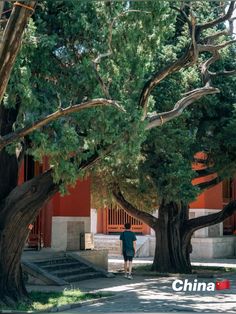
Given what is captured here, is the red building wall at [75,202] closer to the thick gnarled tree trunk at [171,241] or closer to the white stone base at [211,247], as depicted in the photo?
the thick gnarled tree trunk at [171,241]

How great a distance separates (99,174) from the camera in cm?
1858

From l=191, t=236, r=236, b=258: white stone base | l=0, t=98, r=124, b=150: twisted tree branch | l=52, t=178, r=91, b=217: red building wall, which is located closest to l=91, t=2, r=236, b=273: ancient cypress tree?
l=52, t=178, r=91, b=217: red building wall

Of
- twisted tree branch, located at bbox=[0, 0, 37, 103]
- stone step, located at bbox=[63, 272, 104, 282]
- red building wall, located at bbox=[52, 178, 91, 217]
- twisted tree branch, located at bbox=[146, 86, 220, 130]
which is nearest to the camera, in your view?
twisted tree branch, located at bbox=[0, 0, 37, 103]

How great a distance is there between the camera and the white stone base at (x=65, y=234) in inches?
734

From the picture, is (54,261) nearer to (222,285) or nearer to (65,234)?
(65,234)

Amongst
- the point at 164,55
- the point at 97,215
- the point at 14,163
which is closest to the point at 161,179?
the point at 164,55

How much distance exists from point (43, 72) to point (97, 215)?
66.6 feet

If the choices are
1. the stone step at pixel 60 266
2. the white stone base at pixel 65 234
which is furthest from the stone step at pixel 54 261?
the white stone base at pixel 65 234

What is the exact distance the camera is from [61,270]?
53.6 ft

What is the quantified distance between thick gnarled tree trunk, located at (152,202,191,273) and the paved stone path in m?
1.83

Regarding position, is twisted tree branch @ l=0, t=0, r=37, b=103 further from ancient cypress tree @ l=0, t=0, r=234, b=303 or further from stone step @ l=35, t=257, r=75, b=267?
stone step @ l=35, t=257, r=75, b=267

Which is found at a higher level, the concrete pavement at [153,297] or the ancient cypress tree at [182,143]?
the ancient cypress tree at [182,143]

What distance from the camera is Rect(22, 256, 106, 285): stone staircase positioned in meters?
15.2

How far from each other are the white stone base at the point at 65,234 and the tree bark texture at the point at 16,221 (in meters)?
6.80
